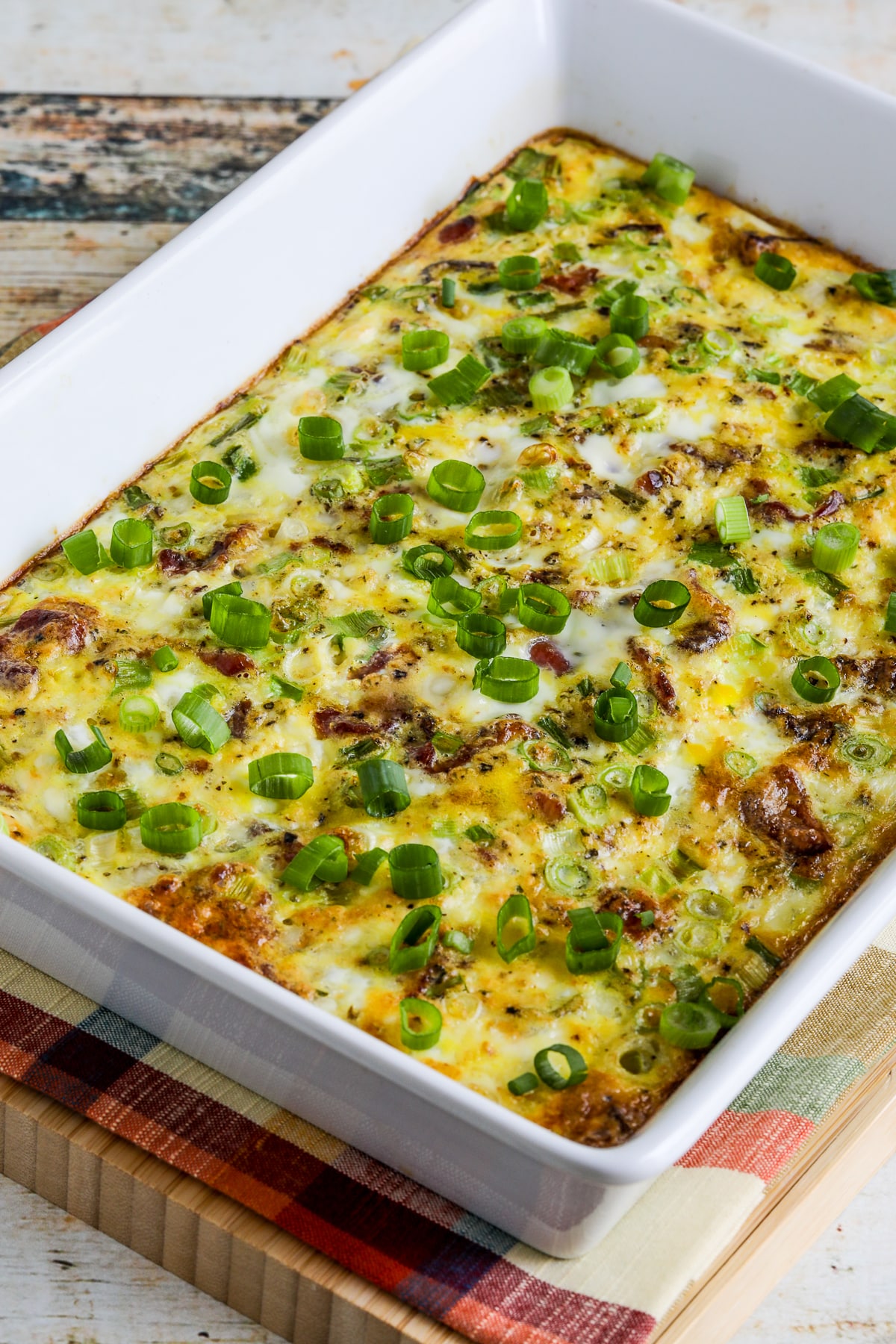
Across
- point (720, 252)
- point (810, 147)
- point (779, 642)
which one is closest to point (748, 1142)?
point (779, 642)

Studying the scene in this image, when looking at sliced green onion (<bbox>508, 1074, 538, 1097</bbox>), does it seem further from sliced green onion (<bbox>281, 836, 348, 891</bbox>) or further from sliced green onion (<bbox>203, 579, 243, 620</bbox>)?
sliced green onion (<bbox>203, 579, 243, 620</bbox>)

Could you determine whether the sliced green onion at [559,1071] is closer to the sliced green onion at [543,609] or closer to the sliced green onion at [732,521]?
the sliced green onion at [543,609]

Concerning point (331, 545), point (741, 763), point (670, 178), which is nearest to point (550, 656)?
point (741, 763)

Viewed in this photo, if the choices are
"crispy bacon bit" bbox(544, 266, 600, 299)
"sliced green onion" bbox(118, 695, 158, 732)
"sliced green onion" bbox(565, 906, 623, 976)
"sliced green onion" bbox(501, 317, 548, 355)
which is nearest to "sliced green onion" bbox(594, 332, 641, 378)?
"sliced green onion" bbox(501, 317, 548, 355)

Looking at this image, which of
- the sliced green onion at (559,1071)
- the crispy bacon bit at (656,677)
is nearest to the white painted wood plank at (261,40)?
the crispy bacon bit at (656,677)

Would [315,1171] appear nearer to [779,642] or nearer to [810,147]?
[779,642]

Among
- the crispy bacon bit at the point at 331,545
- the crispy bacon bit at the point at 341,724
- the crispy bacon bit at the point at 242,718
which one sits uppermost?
the crispy bacon bit at the point at 331,545
